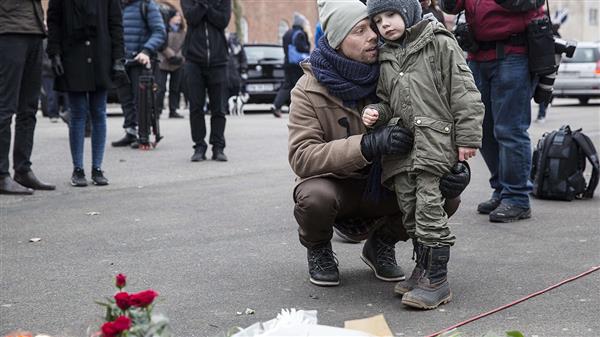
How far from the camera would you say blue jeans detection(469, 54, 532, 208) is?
21.3ft

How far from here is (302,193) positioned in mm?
4664

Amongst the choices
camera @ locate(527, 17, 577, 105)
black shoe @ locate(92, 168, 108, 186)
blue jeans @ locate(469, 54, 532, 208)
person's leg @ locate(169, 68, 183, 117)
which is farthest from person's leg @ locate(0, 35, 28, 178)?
person's leg @ locate(169, 68, 183, 117)

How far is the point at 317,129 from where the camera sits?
463cm

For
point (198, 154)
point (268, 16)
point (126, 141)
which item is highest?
point (198, 154)

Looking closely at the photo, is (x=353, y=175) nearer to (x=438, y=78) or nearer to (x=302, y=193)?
(x=302, y=193)

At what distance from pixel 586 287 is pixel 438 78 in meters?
1.30

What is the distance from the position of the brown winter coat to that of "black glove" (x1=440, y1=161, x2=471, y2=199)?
A: 1.31ft


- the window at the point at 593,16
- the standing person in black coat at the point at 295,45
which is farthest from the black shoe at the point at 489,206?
the window at the point at 593,16

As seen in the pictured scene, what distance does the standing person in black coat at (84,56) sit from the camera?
8.27 meters

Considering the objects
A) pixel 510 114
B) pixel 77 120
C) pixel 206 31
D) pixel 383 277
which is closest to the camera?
pixel 383 277

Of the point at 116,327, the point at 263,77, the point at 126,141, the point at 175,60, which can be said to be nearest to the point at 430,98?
the point at 116,327

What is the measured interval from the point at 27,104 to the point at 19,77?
349 mm

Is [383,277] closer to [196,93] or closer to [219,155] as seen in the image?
[196,93]

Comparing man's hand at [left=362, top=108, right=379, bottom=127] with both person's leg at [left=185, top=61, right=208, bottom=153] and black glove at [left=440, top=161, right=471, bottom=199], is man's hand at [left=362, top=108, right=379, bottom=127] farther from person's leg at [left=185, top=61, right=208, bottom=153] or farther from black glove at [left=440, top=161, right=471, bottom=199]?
person's leg at [left=185, top=61, right=208, bottom=153]
